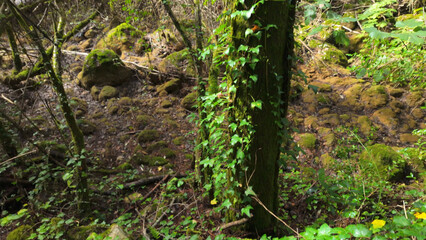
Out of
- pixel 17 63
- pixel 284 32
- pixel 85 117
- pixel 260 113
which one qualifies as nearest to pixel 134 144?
pixel 85 117

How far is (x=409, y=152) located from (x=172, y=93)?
5.95 metres

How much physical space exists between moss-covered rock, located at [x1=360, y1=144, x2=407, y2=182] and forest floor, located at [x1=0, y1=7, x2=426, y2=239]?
38 cm

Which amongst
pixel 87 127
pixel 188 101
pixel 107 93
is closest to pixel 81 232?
pixel 87 127

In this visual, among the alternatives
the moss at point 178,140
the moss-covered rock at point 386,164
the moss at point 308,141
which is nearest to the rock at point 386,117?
the moss-covered rock at point 386,164

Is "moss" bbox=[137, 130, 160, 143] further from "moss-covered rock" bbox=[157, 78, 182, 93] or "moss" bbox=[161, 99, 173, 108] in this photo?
"moss-covered rock" bbox=[157, 78, 182, 93]

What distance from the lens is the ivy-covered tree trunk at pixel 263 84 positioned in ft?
5.24

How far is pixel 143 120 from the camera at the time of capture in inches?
233

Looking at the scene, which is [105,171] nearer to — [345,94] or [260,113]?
[260,113]

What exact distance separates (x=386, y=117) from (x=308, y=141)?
2.20 meters

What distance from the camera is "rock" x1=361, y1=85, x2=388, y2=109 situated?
560cm

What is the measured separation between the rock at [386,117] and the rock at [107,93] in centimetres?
745

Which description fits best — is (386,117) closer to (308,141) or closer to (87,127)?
(308,141)

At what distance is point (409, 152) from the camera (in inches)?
158

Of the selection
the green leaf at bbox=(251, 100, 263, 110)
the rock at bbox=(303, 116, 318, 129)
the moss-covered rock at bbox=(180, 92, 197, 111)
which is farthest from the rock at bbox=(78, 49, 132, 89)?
the green leaf at bbox=(251, 100, 263, 110)
